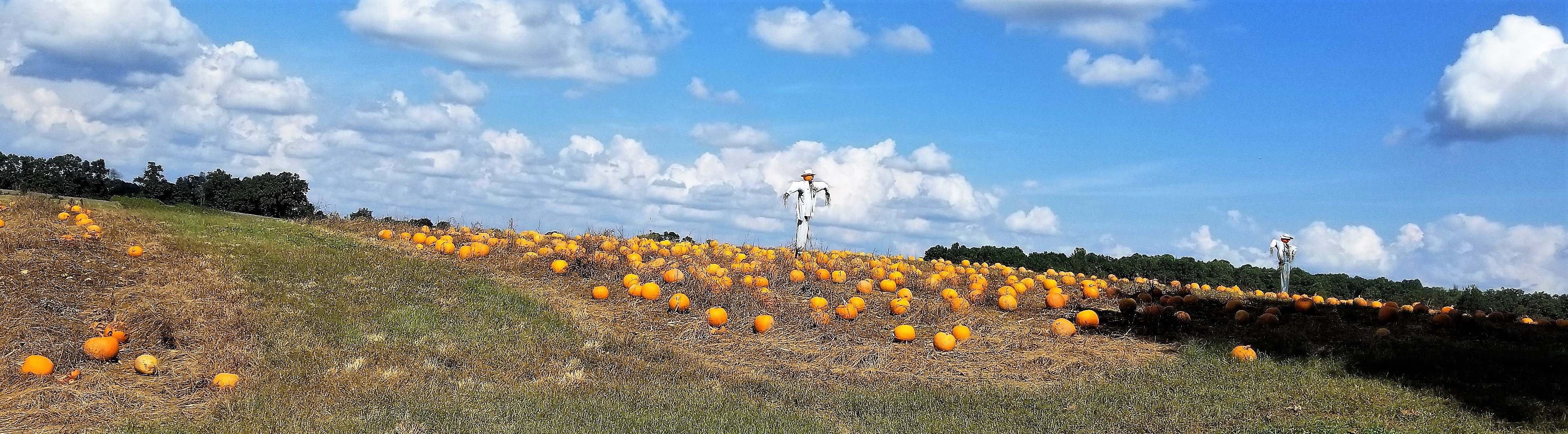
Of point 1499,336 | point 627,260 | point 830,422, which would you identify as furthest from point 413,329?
→ point 1499,336

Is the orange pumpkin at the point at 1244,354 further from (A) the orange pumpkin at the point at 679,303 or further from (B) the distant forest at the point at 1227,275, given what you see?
(B) the distant forest at the point at 1227,275

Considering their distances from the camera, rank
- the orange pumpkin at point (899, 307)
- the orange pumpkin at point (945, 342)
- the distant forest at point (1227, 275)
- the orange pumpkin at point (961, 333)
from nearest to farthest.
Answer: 1. the orange pumpkin at point (945, 342)
2. the orange pumpkin at point (961, 333)
3. the orange pumpkin at point (899, 307)
4. the distant forest at point (1227, 275)

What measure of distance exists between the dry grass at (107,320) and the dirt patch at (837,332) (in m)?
4.11

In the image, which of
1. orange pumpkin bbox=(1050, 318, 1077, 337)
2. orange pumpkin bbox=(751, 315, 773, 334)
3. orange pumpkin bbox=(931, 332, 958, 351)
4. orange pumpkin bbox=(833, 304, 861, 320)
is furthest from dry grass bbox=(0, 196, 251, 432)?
orange pumpkin bbox=(1050, 318, 1077, 337)

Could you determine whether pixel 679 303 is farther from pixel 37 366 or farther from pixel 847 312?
pixel 37 366

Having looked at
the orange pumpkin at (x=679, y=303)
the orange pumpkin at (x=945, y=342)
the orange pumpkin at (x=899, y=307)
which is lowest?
the orange pumpkin at (x=945, y=342)

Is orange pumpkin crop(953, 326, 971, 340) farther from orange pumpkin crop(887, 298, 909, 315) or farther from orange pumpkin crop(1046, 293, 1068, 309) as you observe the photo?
orange pumpkin crop(1046, 293, 1068, 309)

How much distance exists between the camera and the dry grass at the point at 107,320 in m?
9.13

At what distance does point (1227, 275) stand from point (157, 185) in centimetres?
3033

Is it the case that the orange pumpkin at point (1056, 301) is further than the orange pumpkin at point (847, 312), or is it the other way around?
the orange pumpkin at point (1056, 301)

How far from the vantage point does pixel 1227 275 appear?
78.6 feet

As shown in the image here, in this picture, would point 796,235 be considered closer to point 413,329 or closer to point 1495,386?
point 413,329

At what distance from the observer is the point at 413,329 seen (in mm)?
12039

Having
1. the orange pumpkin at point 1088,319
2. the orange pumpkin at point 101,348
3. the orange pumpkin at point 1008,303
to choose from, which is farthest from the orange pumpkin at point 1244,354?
the orange pumpkin at point 101,348
